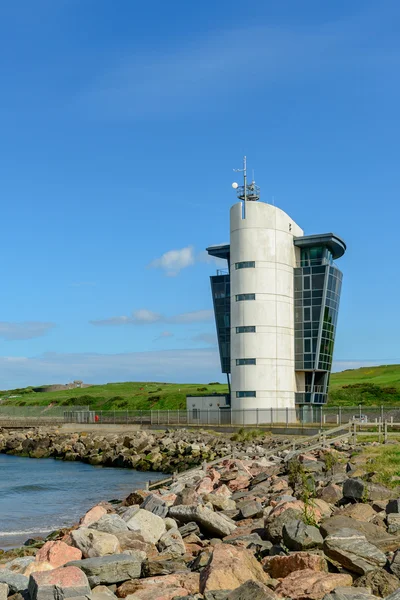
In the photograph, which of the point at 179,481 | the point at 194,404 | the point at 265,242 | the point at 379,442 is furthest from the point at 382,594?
the point at 194,404

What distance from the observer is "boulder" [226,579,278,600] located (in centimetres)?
1044

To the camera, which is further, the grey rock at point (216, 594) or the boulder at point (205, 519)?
the boulder at point (205, 519)

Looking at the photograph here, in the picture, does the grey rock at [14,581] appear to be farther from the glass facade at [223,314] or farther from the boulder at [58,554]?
the glass facade at [223,314]

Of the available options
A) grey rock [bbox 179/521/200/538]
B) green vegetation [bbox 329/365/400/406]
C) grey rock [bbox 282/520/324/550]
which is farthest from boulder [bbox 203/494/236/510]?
green vegetation [bbox 329/365/400/406]

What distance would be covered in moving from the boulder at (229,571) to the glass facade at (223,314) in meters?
60.4

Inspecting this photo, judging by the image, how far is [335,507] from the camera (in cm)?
1822

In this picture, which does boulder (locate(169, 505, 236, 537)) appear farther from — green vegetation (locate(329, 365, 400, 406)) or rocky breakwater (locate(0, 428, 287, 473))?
green vegetation (locate(329, 365, 400, 406))

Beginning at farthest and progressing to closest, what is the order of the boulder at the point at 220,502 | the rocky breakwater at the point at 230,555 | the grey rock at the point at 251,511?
the boulder at the point at 220,502 < the grey rock at the point at 251,511 < the rocky breakwater at the point at 230,555

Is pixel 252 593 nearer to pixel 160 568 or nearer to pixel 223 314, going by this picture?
pixel 160 568

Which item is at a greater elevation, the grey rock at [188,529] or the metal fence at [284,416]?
the metal fence at [284,416]

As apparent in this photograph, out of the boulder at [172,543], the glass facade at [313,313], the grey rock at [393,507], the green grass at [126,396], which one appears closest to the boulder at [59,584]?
the boulder at [172,543]

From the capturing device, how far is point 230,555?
492 inches

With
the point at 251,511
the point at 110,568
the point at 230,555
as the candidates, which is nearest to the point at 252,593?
the point at 230,555

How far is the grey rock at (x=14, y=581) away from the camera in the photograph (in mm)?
12602
